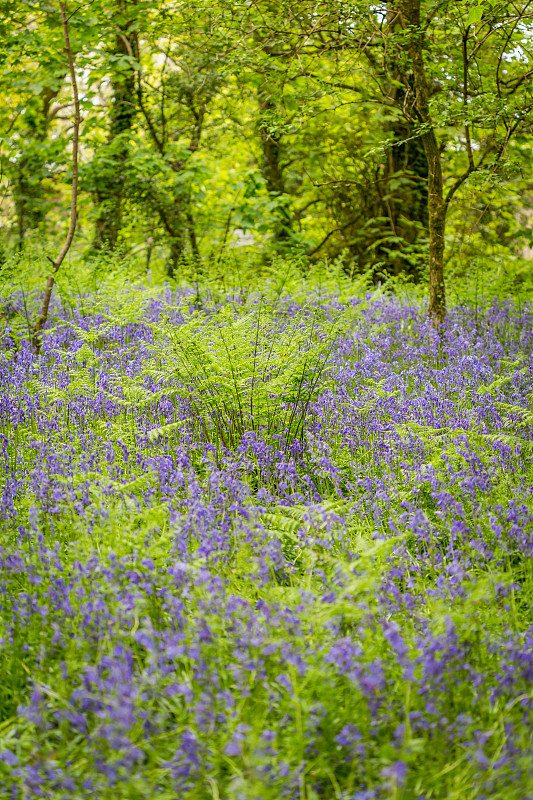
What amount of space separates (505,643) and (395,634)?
552 mm

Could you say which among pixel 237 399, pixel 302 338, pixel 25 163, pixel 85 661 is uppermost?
pixel 25 163

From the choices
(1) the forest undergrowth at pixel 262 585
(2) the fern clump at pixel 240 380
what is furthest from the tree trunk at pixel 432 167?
(2) the fern clump at pixel 240 380

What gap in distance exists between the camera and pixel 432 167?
242 inches

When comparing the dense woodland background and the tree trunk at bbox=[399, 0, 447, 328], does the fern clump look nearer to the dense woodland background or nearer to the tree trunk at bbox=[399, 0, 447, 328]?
the tree trunk at bbox=[399, 0, 447, 328]

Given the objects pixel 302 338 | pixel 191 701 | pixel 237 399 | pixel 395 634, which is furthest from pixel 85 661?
pixel 302 338

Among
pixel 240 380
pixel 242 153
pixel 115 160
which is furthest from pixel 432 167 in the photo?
pixel 242 153

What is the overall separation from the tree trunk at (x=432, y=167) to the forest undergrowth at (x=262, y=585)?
6.09ft

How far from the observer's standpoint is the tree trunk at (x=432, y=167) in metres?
5.92

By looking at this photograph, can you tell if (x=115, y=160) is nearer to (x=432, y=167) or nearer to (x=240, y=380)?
(x=432, y=167)

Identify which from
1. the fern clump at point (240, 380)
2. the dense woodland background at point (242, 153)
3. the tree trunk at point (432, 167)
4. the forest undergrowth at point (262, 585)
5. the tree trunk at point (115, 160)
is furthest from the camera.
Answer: the tree trunk at point (115, 160)

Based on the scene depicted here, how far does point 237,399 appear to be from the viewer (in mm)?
3939

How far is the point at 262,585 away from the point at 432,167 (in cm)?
508

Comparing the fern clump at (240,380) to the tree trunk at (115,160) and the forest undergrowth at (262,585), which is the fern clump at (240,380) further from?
the tree trunk at (115,160)

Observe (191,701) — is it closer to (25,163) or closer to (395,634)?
(395,634)
